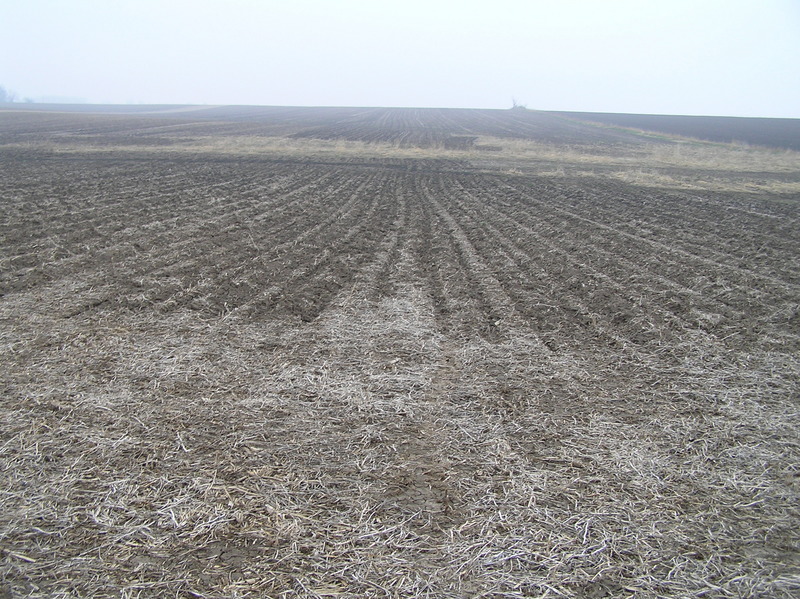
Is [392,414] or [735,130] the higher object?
[735,130]

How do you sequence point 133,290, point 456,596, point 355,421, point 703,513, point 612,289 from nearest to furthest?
point 456,596 < point 703,513 < point 355,421 < point 133,290 < point 612,289

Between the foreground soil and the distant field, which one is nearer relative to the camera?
the foreground soil

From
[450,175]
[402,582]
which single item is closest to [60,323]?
[402,582]

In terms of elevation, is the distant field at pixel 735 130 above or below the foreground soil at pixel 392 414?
above

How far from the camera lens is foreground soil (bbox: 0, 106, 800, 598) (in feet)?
11.0

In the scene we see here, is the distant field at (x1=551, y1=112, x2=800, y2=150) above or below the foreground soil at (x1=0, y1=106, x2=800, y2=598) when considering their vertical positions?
above

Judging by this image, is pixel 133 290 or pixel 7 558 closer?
pixel 7 558

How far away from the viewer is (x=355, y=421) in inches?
194

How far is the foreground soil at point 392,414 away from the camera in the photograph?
3338 mm

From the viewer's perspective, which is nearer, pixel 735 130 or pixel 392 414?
pixel 392 414

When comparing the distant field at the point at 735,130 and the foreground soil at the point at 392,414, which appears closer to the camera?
the foreground soil at the point at 392,414

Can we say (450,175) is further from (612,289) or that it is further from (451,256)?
(612,289)

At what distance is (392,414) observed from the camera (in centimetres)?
508

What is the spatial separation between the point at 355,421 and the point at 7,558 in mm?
2757
